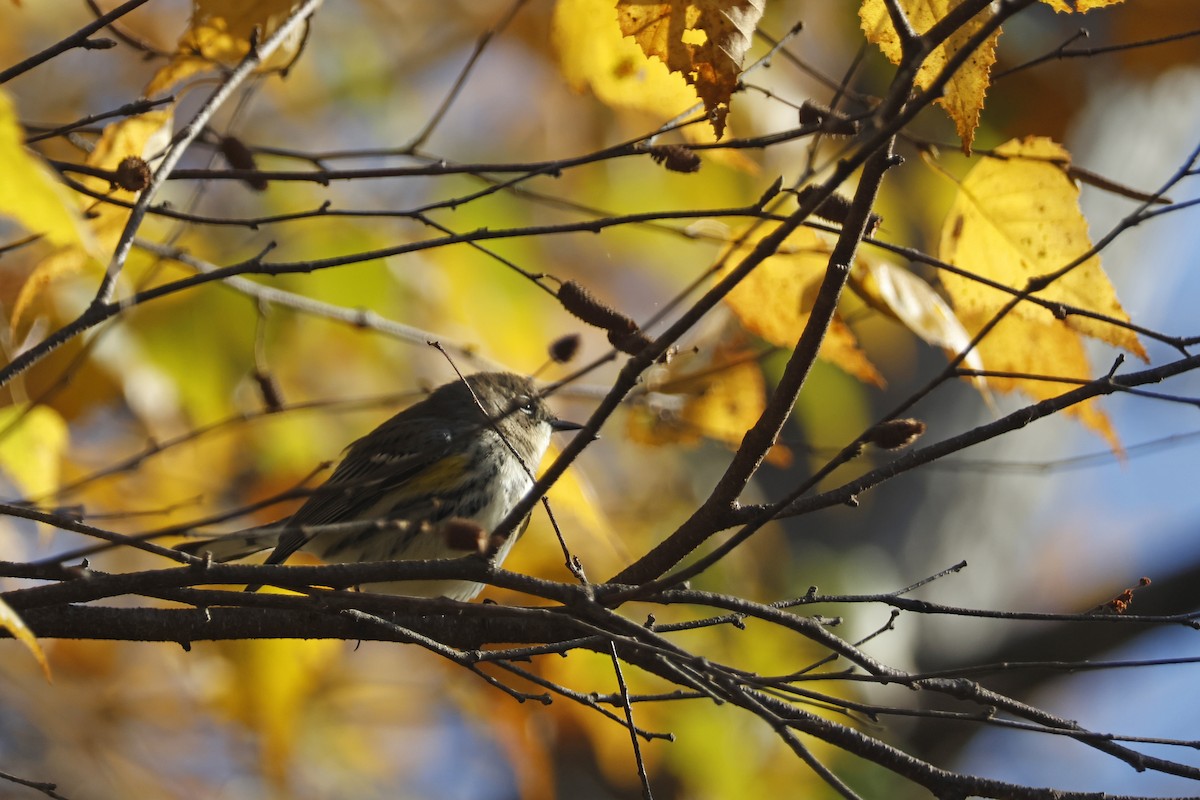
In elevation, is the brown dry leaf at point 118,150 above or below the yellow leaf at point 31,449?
above

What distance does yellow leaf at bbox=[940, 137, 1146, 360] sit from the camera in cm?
190

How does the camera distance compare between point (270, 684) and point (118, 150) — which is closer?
point (118, 150)

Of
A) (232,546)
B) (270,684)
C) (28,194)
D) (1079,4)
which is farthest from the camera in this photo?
(270,684)

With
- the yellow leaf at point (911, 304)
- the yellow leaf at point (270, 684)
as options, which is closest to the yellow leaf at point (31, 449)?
the yellow leaf at point (270, 684)

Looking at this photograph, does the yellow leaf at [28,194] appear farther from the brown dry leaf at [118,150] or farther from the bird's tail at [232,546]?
the bird's tail at [232,546]

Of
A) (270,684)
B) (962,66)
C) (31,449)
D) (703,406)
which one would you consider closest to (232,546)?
(31,449)

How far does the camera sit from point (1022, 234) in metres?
2.00

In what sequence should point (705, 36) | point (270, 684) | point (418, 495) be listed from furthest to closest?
point (270, 684)
point (418, 495)
point (705, 36)

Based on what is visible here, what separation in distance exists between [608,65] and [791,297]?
56 centimetres

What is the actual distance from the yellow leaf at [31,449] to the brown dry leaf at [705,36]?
138cm

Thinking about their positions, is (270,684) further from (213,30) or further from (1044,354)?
(1044,354)

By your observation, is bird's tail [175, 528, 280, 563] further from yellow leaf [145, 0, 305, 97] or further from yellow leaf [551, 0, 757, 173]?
yellow leaf [551, 0, 757, 173]

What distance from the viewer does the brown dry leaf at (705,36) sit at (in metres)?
1.58

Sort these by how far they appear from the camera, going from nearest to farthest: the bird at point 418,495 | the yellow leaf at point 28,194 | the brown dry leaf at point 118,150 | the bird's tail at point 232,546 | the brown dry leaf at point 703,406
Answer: the yellow leaf at point 28,194 → the brown dry leaf at point 118,150 → the bird's tail at point 232,546 → the brown dry leaf at point 703,406 → the bird at point 418,495
